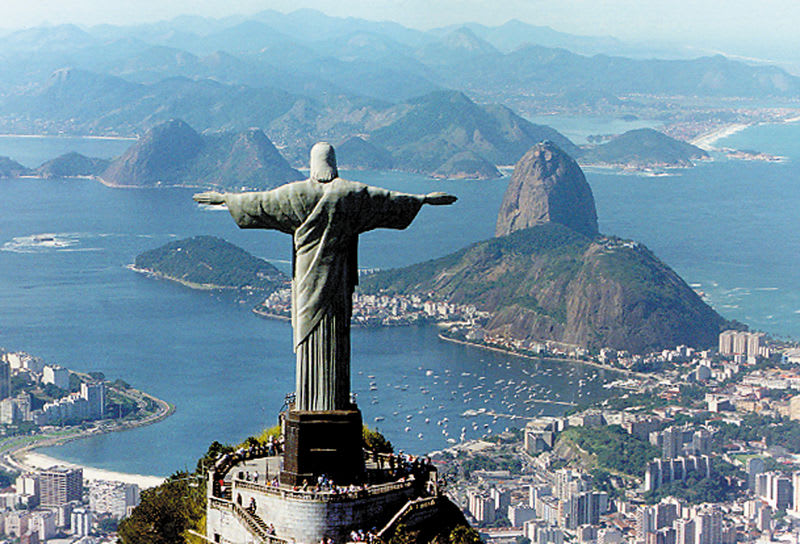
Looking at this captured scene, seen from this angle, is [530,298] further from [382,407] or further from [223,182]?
[223,182]

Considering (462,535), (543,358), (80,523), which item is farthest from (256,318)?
(462,535)

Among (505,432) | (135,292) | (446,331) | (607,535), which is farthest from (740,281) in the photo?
(607,535)

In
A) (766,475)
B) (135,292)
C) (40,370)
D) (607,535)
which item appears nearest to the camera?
(607,535)

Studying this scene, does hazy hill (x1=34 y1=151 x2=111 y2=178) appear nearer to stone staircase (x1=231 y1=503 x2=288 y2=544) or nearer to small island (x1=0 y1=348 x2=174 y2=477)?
small island (x1=0 y1=348 x2=174 y2=477)

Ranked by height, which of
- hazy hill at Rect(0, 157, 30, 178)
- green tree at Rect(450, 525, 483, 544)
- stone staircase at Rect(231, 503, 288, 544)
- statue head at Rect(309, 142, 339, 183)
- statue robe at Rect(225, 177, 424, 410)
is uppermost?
statue head at Rect(309, 142, 339, 183)

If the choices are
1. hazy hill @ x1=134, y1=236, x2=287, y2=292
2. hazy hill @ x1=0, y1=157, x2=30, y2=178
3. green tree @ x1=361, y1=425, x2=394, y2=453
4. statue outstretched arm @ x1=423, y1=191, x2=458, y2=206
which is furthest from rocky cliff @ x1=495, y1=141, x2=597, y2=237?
statue outstretched arm @ x1=423, y1=191, x2=458, y2=206

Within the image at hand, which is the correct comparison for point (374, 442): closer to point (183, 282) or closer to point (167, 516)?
point (167, 516)
